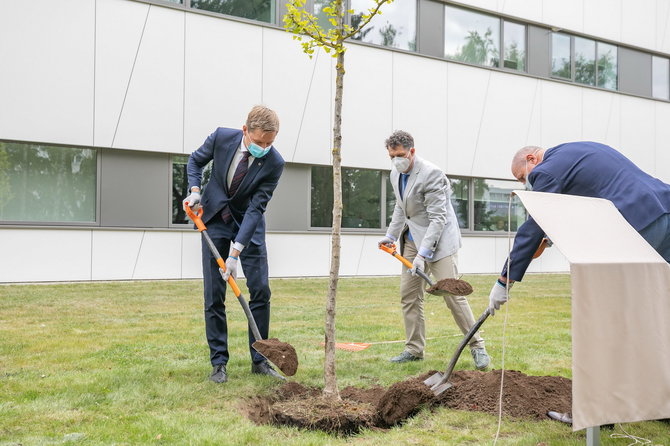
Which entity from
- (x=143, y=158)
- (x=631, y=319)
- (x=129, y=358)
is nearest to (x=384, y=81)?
(x=143, y=158)

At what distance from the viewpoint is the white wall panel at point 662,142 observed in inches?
738

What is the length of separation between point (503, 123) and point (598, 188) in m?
12.6

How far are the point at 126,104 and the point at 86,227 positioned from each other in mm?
2356

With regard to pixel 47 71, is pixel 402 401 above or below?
below

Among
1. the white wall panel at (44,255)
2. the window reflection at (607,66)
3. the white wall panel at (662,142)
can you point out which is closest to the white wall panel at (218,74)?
the white wall panel at (44,255)

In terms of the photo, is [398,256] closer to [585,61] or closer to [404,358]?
[404,358]

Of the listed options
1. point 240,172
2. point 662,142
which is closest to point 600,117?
point 662,142

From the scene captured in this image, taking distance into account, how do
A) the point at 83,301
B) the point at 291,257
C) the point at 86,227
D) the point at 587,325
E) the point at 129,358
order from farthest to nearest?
the point at 291,257 → the point at 86,227 → the point at 83,301 → the point at 129,358 → the point at 587,325

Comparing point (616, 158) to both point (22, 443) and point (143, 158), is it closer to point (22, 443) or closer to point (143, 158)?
point (22, 443)

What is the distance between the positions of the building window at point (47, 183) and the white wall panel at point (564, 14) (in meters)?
12.3

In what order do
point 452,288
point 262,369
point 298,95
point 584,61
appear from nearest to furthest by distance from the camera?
1. point 452,288
2. point 262,369
3. point 298,95
4. point 584,61

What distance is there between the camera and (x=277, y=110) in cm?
1284

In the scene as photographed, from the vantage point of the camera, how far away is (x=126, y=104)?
11.3m

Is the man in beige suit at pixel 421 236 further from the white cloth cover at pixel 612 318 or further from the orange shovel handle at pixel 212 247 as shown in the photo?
the white cloth cover at pixel 612 318
